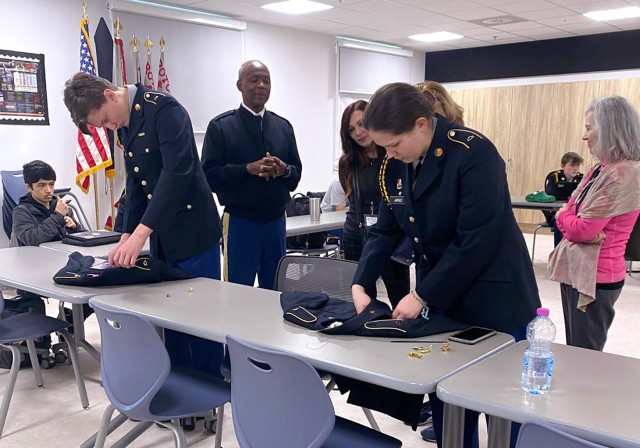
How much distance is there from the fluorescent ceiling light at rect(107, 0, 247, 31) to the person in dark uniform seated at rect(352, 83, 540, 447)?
5208 mm

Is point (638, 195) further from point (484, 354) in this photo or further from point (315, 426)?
point (315, 426)

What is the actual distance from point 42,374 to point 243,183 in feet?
5.33

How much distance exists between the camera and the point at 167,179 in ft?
8.07

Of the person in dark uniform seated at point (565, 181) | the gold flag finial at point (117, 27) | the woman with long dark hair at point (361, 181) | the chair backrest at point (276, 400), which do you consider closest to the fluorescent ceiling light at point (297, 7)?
the gold flag finial at point (117, 27)

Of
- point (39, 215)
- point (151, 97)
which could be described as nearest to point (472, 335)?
point (151, 97)

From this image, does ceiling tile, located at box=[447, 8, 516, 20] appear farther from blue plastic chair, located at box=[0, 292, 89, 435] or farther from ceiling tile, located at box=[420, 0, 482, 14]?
blue plastic chair, located at box=[0, 292, 89, 435]

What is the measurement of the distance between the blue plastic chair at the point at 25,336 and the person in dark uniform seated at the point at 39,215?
0.53 meters

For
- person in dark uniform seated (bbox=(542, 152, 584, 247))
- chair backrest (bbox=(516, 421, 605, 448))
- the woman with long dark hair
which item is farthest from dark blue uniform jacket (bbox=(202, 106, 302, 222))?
person in dark uniform seated (bbox=(542, 152, 584, 247))

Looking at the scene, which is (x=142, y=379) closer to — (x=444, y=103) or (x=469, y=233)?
(x=469, y=233)

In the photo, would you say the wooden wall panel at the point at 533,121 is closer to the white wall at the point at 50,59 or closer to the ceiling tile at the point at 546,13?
the ceiling tile at the point at 546,13

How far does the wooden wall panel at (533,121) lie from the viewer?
28.4 feet

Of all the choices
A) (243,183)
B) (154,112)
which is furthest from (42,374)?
(154,112)

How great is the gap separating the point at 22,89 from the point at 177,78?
1.71 m

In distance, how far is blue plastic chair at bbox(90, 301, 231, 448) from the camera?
1.88 meters
